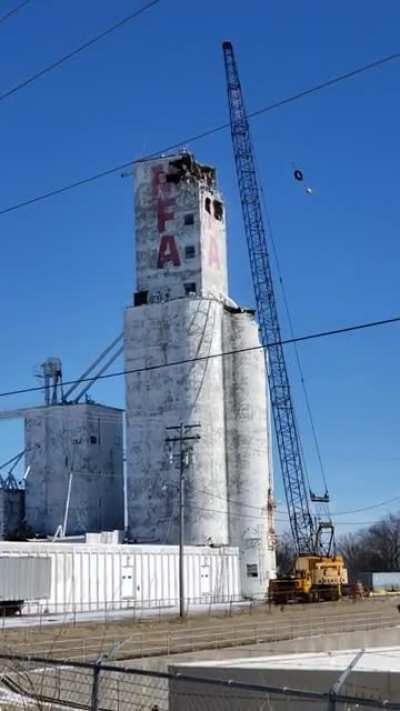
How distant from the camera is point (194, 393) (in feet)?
308

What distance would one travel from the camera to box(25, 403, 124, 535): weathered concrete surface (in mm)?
98188

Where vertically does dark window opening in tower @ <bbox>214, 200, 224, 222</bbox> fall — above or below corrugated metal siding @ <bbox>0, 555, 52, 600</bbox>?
above

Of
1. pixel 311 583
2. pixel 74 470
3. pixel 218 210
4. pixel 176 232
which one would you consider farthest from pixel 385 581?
pixel 176 232

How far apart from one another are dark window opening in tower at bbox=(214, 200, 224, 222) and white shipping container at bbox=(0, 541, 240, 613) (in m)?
36.0

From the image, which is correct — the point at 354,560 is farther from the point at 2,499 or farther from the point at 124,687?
the point at 124,687

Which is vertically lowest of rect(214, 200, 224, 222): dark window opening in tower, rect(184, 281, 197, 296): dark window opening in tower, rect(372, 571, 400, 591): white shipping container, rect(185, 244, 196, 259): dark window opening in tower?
rect(372, 571, 400, 591): white shipping container

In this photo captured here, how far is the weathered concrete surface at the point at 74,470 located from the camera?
98.2 m

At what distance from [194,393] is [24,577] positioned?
35364mm

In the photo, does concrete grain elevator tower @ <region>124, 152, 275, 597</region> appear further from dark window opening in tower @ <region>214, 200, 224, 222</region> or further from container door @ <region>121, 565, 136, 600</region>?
container door @ <region>121, 565, 136, 600</region>

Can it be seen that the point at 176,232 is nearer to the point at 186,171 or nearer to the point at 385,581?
the point at 186,171

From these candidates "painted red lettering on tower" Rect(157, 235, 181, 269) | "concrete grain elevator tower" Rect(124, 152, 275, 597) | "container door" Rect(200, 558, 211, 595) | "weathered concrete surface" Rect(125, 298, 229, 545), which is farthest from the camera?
"painted red lettering on tower" Rect(157, 235, 181, 269)

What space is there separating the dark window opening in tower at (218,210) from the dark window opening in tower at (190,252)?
6.34 meters

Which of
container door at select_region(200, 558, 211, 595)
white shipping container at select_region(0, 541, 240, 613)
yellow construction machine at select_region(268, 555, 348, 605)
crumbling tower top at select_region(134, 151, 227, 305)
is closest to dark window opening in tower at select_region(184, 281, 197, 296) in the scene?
crumbling tower top at select_region(134, 151, 227, 305)

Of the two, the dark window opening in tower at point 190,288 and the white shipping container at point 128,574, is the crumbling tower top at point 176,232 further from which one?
the white shipping container at point 128,574
